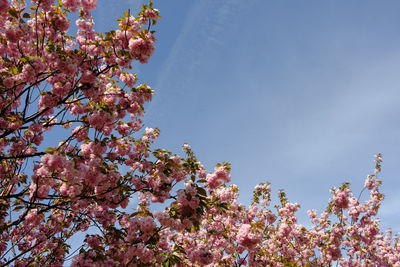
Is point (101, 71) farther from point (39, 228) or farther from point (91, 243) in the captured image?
point (39, 228)

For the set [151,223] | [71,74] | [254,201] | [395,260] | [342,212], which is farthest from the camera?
[395,260]

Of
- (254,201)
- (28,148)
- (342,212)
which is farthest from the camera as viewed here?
(254,201)

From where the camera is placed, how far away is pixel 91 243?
595 centimetres

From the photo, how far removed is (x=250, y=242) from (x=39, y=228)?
20.9 ft

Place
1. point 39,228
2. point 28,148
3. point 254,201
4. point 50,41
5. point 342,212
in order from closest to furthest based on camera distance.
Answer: point 50,41
point 28,148
point 39,228
point 342,212
point 254,201

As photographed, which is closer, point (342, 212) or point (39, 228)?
point (39, 228)

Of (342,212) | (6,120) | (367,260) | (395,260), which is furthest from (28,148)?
(395,260)

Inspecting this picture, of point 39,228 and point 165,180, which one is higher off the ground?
point 165,180

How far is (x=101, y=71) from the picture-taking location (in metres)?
5.80

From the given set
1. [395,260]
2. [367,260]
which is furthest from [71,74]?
[395,260]

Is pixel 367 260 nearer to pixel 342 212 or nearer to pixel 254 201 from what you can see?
pixel 342 212

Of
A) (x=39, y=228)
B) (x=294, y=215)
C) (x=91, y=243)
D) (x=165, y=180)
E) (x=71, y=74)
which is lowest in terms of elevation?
(x=91, y=243)

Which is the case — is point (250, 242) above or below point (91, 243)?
above

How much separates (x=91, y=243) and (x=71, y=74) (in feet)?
11.8
